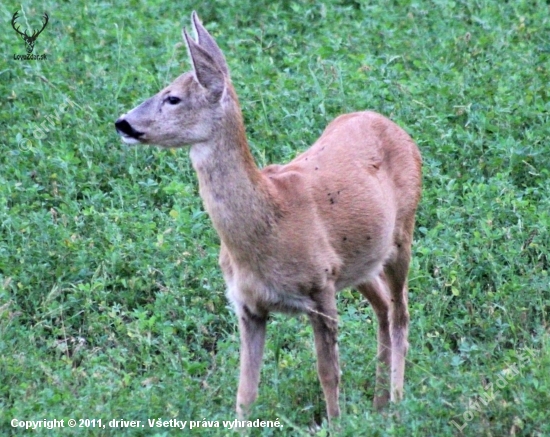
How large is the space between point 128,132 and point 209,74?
0.52 meters

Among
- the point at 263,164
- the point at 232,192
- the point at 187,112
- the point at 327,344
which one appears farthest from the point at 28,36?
the point at 327,344

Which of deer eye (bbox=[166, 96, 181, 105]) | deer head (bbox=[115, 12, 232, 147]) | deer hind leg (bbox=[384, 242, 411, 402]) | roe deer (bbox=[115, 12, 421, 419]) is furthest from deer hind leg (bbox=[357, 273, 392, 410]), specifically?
deer eye (bbox=[166, 96, 181, 105])

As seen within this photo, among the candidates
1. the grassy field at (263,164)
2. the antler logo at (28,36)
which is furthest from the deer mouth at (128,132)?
the antler logo at (28,36)

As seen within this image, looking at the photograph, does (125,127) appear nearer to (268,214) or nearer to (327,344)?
(268,214)

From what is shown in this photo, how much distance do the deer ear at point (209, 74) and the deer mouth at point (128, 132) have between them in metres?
0.42

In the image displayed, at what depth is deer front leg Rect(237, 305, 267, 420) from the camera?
670 centimetres

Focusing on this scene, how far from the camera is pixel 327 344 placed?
6586 millimetres

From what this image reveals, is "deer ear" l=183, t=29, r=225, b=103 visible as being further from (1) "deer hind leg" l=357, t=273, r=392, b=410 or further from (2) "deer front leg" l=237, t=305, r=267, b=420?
(1) "deer hind leg" l=357, t=273, r=392, b=410

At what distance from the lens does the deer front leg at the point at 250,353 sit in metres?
6.70

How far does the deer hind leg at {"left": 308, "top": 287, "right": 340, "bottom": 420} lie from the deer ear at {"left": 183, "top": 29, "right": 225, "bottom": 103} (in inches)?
47.1

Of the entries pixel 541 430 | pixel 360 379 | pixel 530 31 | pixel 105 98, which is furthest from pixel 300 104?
pixel 541 430

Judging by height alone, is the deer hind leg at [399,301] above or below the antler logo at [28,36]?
below

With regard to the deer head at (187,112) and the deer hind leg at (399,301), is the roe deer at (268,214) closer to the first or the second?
the deer head at (187,112)

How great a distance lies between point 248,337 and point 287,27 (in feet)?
16.5
